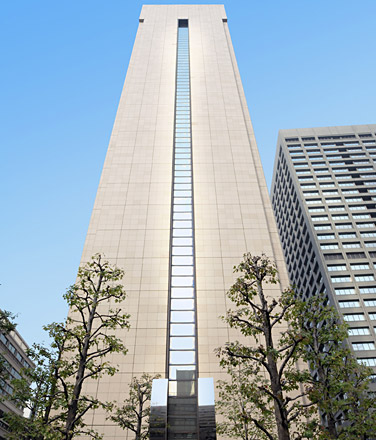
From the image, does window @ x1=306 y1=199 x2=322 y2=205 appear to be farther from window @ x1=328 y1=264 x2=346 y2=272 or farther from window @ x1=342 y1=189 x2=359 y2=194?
window @ x1=328 y1=264 x2=346 y2=272

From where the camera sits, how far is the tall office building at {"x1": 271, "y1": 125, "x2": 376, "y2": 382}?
2502 inches

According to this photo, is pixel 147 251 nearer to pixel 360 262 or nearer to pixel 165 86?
pixel 165 86

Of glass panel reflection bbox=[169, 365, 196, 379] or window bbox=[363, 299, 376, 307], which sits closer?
glass panel reflection bbox=[169, 365, 196, 379]

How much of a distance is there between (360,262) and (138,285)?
51668mm

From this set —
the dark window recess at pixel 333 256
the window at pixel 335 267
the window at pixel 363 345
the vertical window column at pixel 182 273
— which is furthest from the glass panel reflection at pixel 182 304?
the dark window recess at pixel 333 256

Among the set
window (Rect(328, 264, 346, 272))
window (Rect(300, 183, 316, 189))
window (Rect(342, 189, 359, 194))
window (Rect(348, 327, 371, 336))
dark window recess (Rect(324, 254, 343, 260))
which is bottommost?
window (Rect(348, 327, 371, 336))

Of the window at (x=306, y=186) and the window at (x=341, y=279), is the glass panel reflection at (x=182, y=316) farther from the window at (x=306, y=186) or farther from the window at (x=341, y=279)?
the window at (x=306, y=186)

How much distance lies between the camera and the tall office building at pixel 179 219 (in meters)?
25.3

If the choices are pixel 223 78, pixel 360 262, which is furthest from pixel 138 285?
pixel 360 262

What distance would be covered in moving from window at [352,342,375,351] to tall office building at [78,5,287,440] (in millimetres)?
34227

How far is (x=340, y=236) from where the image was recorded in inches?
2857

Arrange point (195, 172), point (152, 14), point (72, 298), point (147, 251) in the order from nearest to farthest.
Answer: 1. point (72, 298)
2. point (147, 251)
3. point (195, 172)
4. point (152, 14)

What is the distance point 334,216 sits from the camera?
76.1m

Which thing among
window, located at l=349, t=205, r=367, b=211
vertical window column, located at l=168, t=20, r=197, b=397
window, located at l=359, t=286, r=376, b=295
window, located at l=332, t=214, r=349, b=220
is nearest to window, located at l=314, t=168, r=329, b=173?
window, located at l=349, t=205, r=367, b=211
